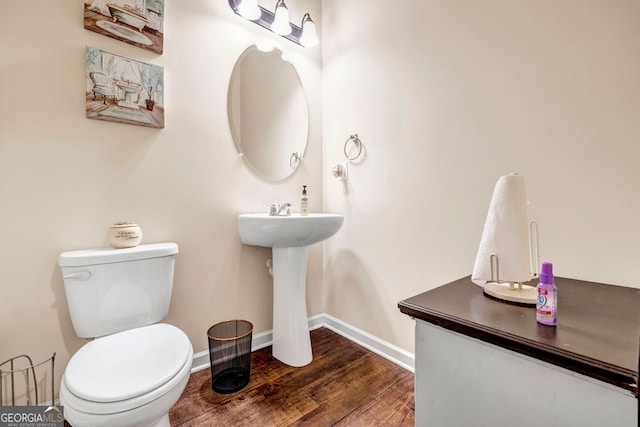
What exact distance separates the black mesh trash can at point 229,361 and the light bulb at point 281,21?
1.84 m

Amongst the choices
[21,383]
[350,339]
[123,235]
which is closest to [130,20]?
[123,235]

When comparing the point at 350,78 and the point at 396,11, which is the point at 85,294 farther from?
the point at 396,11

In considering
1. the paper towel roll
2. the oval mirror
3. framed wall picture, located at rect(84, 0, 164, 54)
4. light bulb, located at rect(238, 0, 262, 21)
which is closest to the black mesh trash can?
the oval mirror

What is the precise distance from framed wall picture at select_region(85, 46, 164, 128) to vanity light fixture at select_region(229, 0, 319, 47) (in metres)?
0.62

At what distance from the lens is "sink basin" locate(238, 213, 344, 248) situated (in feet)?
4.60

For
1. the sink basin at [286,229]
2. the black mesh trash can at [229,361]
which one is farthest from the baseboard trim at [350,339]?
the sink basin at [286,229]

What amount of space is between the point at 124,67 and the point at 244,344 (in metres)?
1.50

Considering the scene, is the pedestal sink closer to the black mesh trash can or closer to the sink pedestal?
the sink pedestal

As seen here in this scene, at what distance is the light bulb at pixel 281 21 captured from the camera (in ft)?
5.48

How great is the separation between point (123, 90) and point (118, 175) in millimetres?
401

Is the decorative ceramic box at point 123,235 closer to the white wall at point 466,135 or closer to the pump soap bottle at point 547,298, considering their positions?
the white wall at point 466,135

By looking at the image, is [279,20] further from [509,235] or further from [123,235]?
[509,235]

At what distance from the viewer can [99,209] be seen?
1.25 m

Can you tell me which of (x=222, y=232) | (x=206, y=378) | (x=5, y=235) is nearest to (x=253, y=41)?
Result: (x=222, y=232)
